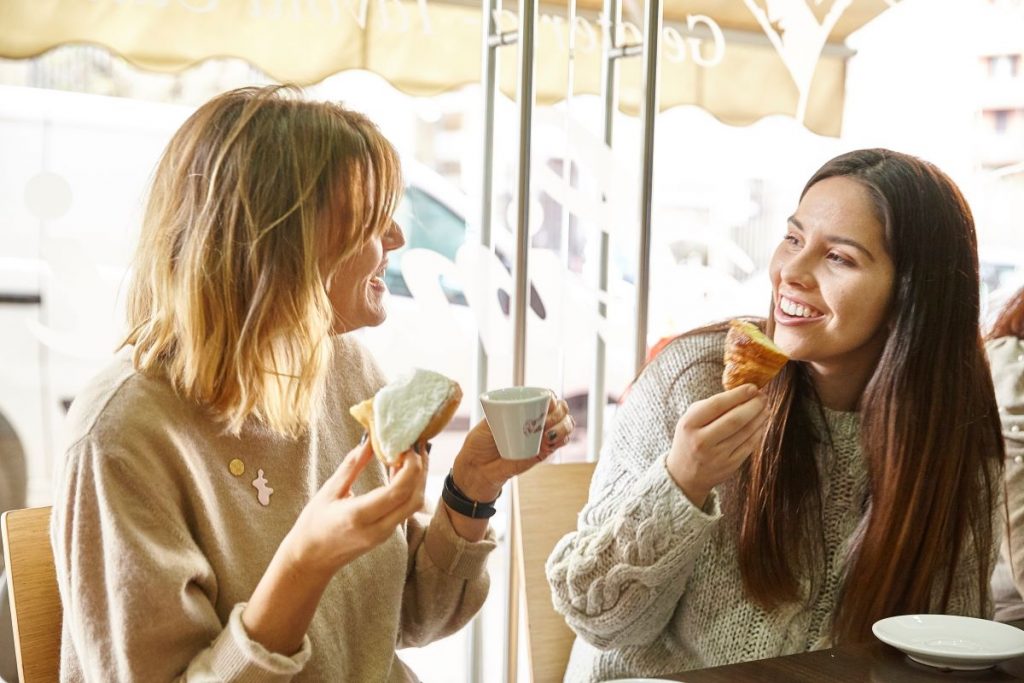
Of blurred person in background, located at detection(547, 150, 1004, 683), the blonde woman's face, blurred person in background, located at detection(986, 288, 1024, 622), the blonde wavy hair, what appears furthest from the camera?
blurred person in background, located at detection(986, 288, 1024, 622)

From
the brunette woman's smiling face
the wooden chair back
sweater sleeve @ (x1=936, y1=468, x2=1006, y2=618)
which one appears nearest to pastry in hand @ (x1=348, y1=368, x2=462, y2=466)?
the wooden chair back

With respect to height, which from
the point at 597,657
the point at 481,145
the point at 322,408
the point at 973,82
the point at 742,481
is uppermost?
the point at 973,82

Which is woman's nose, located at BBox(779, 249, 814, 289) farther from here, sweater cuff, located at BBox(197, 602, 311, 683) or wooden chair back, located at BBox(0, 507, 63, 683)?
wooden chair back, located at BBox(0, 507, 63, 683)

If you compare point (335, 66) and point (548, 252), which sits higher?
point (335, 66)

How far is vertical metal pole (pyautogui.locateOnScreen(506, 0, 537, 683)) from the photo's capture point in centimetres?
254

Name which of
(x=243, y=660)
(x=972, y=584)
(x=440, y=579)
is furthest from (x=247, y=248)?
(x=972, y=584)

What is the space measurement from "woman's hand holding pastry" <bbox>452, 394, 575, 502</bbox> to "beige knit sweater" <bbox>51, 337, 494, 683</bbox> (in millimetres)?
162

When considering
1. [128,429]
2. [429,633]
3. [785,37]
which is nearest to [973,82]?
[785,37]

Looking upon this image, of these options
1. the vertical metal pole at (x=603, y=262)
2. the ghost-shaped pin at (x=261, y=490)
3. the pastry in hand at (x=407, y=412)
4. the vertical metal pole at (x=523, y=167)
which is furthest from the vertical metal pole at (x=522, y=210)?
→ the pastry in hand at (x=407, y=412)

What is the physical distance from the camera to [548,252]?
2852 mm

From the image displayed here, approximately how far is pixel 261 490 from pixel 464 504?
32 centimetres

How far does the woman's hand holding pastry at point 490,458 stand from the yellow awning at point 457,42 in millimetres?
1272

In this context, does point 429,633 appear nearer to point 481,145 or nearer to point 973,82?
point 481,145

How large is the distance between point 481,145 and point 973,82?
175 centimetres
